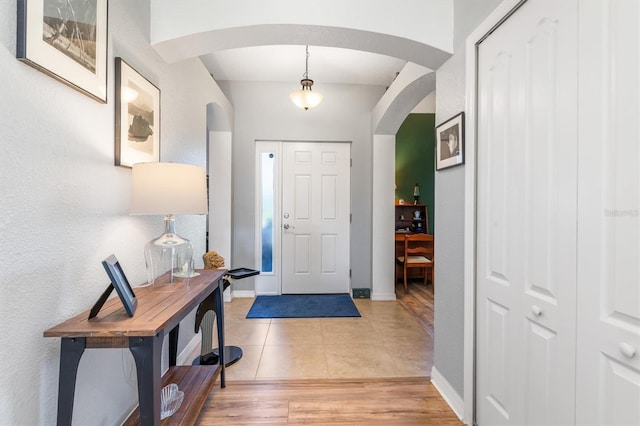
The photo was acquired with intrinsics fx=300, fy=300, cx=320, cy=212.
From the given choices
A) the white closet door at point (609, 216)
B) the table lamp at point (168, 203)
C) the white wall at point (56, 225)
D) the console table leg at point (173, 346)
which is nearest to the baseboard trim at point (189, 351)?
the console table leg at point (173, 346)

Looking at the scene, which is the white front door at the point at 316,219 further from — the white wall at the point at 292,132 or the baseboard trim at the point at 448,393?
the baseboard trim at the point at 448,393

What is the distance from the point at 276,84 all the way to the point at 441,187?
2863mm

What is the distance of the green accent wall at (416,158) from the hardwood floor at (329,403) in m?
3.60

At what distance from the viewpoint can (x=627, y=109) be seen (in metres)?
0.88

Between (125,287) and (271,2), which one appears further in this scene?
(271,2)

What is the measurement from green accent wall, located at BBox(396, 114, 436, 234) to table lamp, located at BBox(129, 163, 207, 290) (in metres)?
4.20

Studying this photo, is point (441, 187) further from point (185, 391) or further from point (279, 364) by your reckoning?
point (185, 391)

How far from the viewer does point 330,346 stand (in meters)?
2.63

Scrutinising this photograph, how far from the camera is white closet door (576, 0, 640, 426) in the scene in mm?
865

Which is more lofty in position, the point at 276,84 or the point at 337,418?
the point at 276,84

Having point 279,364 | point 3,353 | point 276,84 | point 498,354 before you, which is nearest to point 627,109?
point 498,354

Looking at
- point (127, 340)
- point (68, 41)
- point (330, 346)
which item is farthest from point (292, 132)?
point (127, 340)

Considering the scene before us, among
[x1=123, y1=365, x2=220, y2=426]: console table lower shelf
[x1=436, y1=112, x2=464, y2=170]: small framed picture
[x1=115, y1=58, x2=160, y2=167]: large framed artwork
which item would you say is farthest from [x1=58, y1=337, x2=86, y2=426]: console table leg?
[x1=436, y1=112, x2=464, y2=170]: small framed picture

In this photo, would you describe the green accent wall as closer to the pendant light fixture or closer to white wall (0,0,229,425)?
the pendant light fixture
